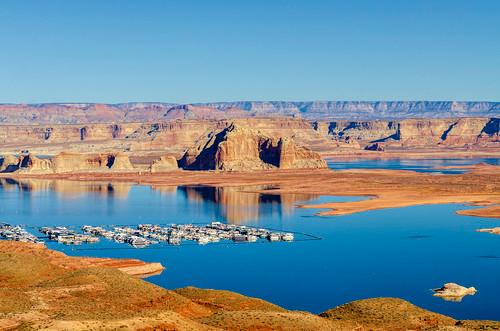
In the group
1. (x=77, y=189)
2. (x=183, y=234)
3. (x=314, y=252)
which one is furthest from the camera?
(x=77, y=189)

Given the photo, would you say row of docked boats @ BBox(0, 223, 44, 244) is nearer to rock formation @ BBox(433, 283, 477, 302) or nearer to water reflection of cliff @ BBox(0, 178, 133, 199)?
rock formation @ BBox(433, 283, 477, 302)

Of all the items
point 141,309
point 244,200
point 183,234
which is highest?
point 141,309

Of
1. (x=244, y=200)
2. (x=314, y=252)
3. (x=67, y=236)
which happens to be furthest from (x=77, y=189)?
(x=314, y=252)

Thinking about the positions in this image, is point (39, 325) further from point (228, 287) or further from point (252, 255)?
point (252, 255)

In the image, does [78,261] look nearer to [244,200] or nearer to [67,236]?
[67,236]

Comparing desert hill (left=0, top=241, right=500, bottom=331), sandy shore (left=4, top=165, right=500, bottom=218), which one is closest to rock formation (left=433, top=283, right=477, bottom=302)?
desert hill (left=0, top=241, right=500, bottom=331)

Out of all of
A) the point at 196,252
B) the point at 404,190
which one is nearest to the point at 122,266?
the point at 196,252
